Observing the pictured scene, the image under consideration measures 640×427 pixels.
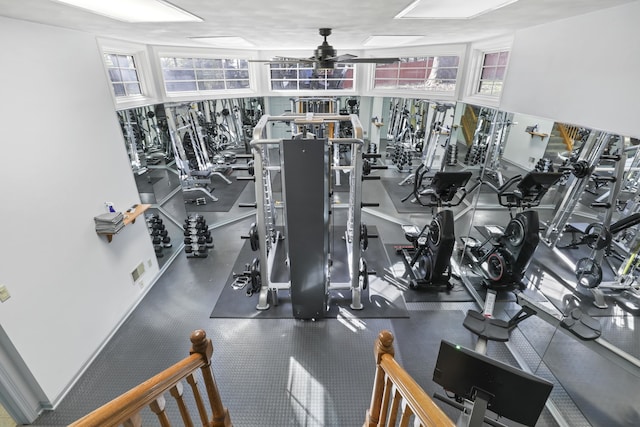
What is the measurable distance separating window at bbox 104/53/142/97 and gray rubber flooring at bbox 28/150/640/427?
2.69 metres

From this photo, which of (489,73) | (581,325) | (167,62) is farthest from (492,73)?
(167,62)

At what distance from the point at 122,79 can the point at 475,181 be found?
5.26m

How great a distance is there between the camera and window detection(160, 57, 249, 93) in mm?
4871

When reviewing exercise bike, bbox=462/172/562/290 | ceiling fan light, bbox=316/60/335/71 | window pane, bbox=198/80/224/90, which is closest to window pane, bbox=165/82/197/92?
window pane, bbox=198/80/224/90

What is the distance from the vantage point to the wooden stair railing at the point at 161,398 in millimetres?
959

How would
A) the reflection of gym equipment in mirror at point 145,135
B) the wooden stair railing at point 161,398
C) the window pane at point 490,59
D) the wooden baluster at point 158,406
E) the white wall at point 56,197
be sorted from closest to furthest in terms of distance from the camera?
the wooden stair railing at point 161,398
the wooden baluster at point 158,406
the white wall at point 56,197
the reflection of gym equipment in mirror at point 145,135
the window pane at point 490,59

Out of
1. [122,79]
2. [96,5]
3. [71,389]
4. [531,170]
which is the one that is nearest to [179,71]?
[122,79]

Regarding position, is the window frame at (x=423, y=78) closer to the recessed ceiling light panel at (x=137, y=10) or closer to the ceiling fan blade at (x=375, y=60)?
the ceiling fan blade at (x=375, y=60)

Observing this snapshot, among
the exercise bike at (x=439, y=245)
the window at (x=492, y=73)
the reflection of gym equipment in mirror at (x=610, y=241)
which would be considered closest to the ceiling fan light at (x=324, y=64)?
the exercise bike at (x=439, y=245)

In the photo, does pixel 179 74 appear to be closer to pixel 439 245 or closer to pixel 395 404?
pixel 439 245

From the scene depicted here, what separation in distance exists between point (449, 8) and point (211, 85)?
4608 millimetres

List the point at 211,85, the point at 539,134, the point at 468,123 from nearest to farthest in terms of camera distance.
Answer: the point at 539,134 → the point at 468,123 → the point at 211,85

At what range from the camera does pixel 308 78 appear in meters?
6.79

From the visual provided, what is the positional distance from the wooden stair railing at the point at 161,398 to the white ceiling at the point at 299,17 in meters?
2.06
